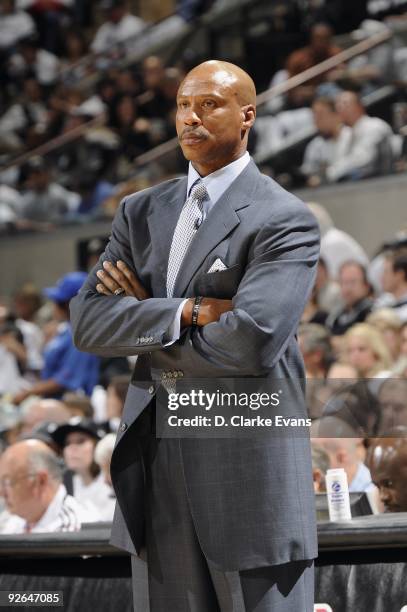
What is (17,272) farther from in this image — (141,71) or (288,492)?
(288,492)

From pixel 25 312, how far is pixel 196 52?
13.3 ft

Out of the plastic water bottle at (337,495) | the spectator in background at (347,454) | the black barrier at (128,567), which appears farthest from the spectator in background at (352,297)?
the black barrier at (128,567)

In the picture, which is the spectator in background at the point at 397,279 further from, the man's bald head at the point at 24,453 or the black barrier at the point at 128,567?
the black barrier at the point at 128,567

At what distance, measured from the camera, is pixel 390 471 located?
3.87 m

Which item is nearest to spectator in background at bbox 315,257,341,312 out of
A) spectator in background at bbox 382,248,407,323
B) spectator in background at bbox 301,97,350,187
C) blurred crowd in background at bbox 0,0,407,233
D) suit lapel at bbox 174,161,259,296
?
spectator in background at bbox 382,248,407,323

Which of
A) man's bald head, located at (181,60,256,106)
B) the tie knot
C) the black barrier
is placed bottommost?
the black barrier

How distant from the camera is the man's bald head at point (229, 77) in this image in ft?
9.00

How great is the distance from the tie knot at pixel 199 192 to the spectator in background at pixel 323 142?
702 cm

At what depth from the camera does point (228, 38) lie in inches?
525

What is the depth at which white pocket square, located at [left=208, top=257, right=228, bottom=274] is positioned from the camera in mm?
2730

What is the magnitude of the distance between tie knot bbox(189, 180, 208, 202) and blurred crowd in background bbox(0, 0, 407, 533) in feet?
2.37

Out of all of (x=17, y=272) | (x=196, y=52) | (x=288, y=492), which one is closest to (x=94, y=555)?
(x=288, y=492)

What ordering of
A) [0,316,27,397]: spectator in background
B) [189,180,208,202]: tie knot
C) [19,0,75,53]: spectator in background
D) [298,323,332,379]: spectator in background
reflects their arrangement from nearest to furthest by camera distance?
1. [189,180,208,202]: tie knot
2. [298,323,332,379]: spectator in background
3. [0,316,27,397]: spectator in background
4. [19,0,75,53]: spectator in background

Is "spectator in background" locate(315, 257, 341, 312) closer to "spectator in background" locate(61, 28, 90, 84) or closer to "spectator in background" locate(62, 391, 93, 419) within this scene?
"spectator in background" locate(62, 391, 93, 419)
